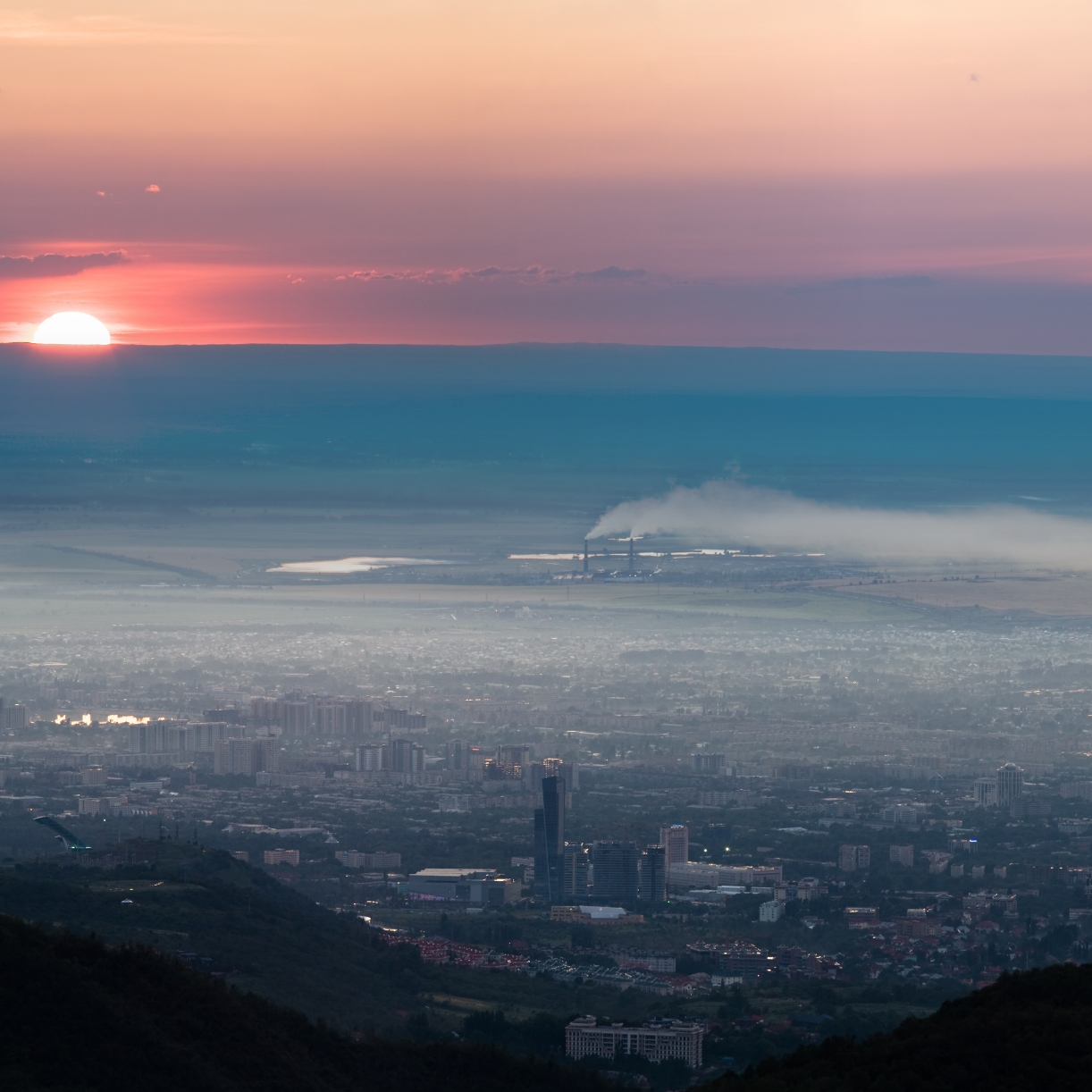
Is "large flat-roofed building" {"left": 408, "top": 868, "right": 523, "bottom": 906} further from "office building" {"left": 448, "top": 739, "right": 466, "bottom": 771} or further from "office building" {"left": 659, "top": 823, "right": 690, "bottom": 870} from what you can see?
"office building" {"left": 448, "top": 739, "right": 466, "bottom": 771}

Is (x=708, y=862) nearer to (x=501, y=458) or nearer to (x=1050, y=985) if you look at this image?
(x=1050, y=985)

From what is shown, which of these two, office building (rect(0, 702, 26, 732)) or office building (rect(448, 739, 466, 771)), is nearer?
office building (rect(448, 739, 466, 771))

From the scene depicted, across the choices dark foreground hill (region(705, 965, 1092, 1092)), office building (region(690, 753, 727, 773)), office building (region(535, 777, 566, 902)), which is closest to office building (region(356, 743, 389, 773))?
office building (region(690, 753, 727, 773))

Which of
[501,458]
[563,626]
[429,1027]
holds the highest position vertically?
[501,458]

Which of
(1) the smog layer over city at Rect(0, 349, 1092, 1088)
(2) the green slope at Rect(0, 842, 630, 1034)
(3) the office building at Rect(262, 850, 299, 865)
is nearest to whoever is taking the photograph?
(2) the green slope at Rect(0, 842, 630, 1034)

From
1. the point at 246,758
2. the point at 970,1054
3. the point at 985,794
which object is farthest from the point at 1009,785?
the point at 970,1054

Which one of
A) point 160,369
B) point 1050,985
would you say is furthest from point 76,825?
point 160,369

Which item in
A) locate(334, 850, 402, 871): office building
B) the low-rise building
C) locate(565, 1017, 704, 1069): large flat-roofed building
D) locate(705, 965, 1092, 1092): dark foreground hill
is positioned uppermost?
locate(334, 850, 402, 871): office building
